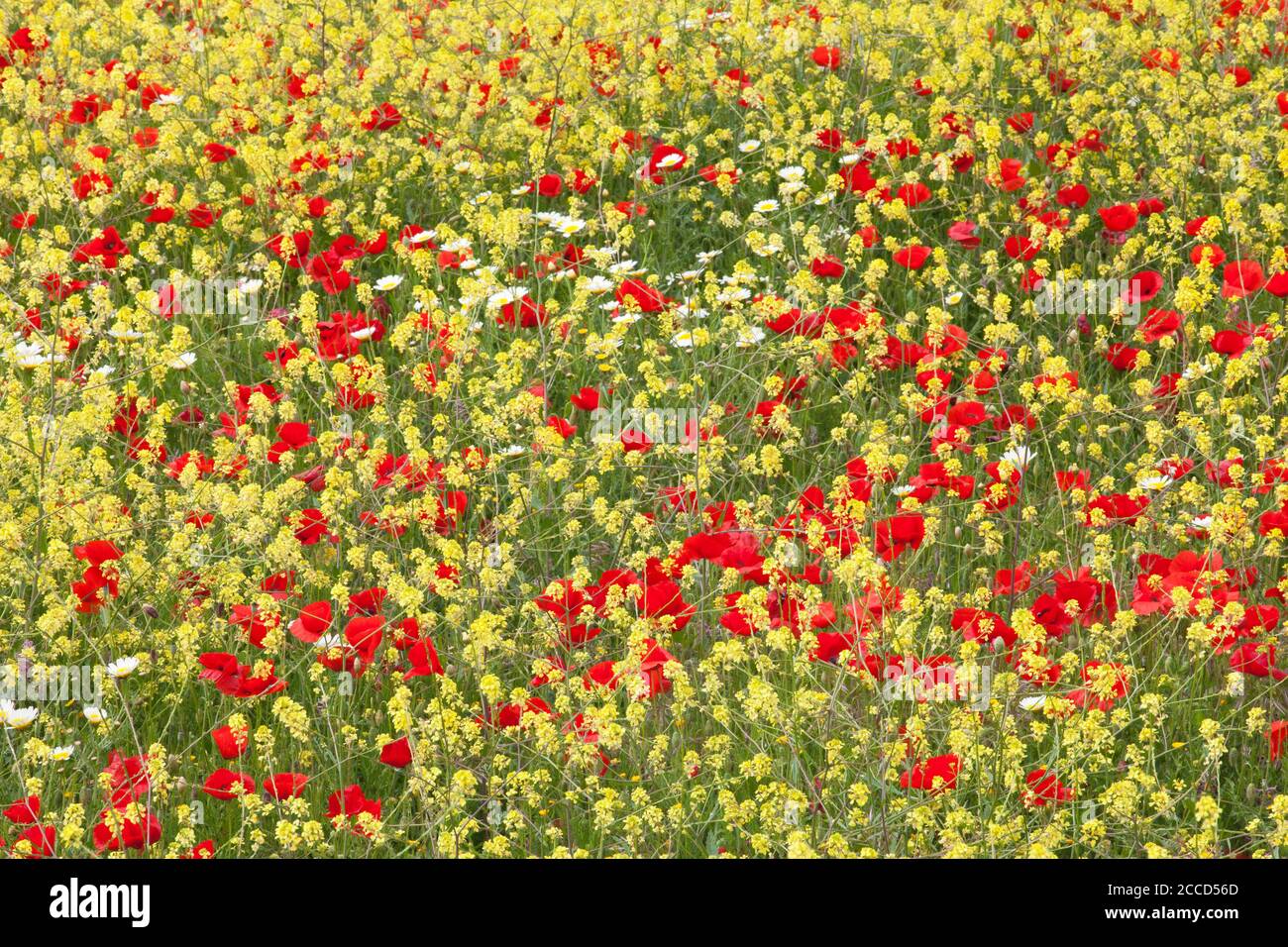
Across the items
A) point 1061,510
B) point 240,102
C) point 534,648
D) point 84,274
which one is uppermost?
point 240,102

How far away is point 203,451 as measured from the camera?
14.7 ft

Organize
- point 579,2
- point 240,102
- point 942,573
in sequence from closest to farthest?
1. point 942,573
2. point 240,102
3. point 579,2

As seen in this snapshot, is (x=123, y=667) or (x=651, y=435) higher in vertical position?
(x=651, y=435)

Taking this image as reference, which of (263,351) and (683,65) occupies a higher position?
(683,65)

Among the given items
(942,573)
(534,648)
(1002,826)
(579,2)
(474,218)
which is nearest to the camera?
(1002,826)

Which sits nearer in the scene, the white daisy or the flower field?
the flower field

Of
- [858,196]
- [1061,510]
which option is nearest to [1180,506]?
[1061,510]

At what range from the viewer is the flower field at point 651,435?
3018 mm

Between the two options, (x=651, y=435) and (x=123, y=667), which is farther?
(x=651, y=435)

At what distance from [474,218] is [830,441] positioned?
5.21ft

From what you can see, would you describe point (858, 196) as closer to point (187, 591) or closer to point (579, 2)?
point (579, 2)

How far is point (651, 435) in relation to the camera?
393 cm

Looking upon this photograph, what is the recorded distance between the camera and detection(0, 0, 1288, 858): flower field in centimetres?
302

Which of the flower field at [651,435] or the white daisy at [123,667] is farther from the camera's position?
the white daisy at [123,667]
